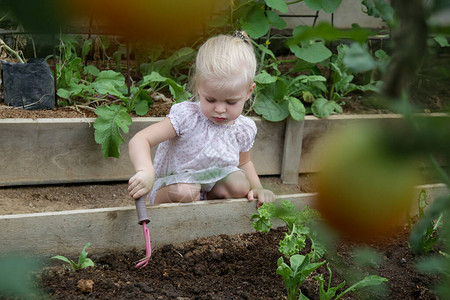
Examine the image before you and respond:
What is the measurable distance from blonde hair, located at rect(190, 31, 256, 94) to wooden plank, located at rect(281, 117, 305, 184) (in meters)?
0.73

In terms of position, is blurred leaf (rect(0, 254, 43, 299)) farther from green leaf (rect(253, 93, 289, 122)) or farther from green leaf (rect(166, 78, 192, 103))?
green leaf (rect(253, 93, 289, 122))

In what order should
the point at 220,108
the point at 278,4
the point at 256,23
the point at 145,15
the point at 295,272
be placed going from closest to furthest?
1. the point at 145,15
2. the point at 295,272
3. the point at 220,108
4. the point at 278,4
5. the point at 256,23

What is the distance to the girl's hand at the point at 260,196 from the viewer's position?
2.21 meters

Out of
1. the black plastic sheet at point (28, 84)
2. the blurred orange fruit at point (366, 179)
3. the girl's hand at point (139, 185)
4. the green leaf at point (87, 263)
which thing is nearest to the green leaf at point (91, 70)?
the black plastic sheet at point (28, 84)

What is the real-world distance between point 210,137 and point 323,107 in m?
0.85

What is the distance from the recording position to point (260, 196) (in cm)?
224

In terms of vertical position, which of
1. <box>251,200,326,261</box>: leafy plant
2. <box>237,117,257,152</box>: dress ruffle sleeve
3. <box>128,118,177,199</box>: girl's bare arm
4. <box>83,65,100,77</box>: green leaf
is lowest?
<box>251,200,326,261</box>: leafy plant

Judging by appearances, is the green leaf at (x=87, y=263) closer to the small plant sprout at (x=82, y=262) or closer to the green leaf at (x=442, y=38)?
the small plant sprout at (x=82, y=262)

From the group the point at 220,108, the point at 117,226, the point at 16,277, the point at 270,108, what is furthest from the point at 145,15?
the point at 270,108

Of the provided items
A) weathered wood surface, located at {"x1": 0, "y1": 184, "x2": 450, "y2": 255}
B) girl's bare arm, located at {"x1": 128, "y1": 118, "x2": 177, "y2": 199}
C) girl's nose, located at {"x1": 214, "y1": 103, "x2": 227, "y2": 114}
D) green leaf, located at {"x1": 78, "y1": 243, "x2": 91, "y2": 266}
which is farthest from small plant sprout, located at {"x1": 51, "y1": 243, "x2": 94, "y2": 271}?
girl's nose, located at {"x1": 214, "y1": 103, "x2": 227, "y2": 114}

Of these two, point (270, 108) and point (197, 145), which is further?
point (270, 108)

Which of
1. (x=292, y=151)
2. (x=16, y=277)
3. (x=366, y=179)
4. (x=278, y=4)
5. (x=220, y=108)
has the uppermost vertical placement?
(x=366, y=179)

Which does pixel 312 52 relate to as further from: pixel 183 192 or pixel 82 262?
pixel 82 262

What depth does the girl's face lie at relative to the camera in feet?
7.17
